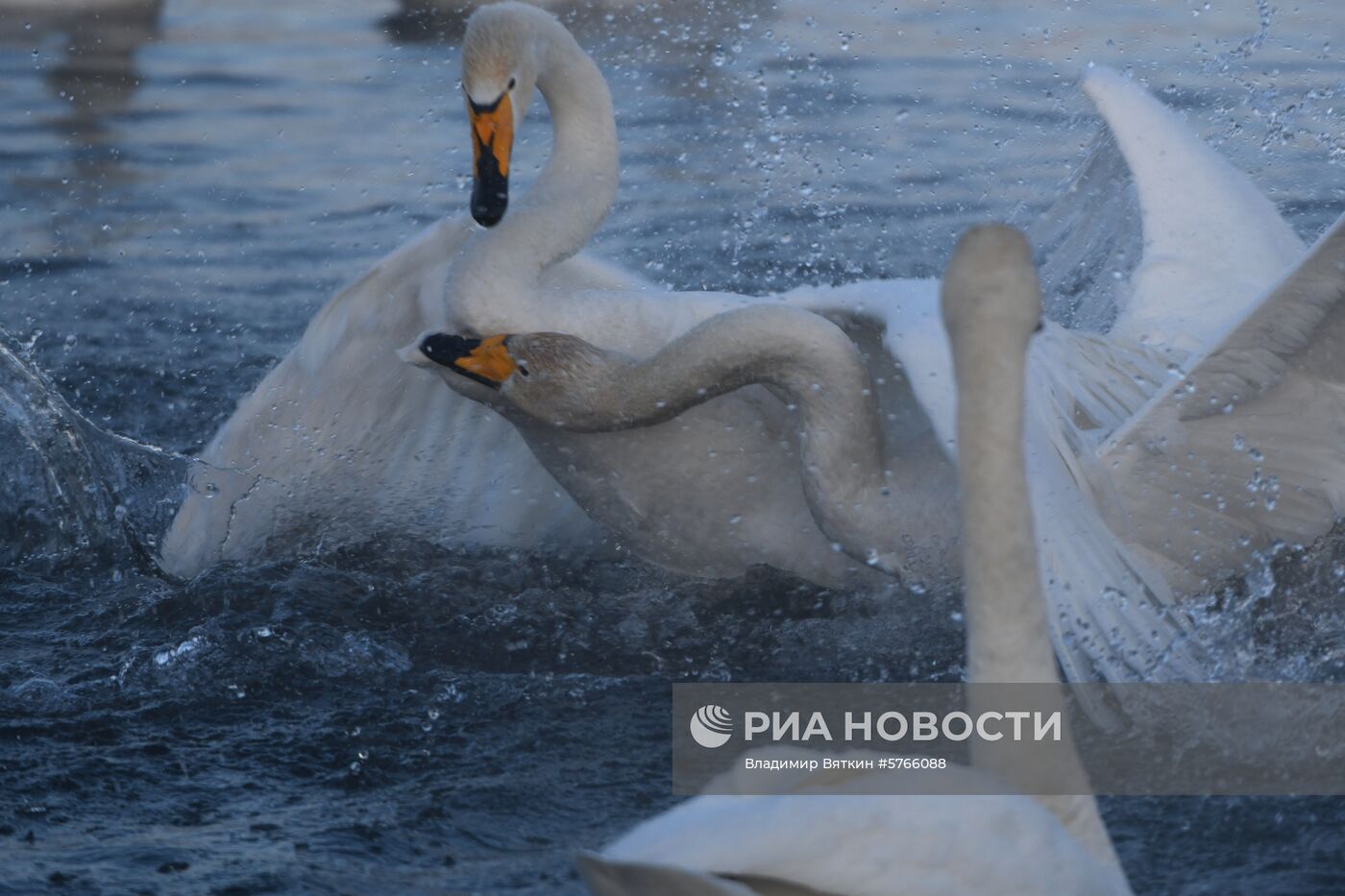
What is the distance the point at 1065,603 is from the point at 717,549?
4.17 feet

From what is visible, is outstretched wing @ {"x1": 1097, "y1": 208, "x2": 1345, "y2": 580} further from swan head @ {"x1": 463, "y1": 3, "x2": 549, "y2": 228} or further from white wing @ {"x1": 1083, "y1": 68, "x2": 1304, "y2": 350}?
swan head @ {"x1": 463, "y1": 3, "x2": 549, "y2": 228}

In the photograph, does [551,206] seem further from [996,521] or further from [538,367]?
[996,521]

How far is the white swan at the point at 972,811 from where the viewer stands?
2.71 meters

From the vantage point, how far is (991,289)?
11.1ft

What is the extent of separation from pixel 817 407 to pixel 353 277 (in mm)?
2080

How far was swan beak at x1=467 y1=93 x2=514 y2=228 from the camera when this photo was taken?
17.4ft

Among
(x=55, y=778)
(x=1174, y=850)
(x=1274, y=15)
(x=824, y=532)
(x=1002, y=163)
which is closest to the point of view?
(x=1174, y=850)

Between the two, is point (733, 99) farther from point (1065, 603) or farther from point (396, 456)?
point (1065, 603)

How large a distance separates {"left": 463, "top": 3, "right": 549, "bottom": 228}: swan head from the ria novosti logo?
4.83 feet

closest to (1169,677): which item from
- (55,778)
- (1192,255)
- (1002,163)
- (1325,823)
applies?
(1325,823)

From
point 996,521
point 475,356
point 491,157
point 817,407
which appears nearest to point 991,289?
point 996,521

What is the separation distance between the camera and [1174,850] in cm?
399

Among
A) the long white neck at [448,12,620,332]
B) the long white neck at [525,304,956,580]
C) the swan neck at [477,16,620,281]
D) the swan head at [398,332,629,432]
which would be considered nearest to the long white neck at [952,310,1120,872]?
the long white neck at [525,304,956,580]

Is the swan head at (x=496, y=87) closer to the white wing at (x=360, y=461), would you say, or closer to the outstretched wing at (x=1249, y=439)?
the white wing at (x=360, y=461)
